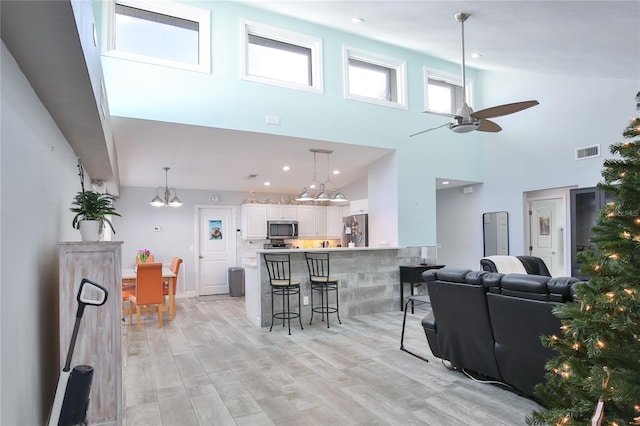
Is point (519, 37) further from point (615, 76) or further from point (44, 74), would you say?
point (44, 74)

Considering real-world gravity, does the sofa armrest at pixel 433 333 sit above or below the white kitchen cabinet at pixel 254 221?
below

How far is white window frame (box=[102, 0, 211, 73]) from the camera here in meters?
4.57

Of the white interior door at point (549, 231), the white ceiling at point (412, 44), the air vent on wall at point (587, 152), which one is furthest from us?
the white interior door at point (549, 231)

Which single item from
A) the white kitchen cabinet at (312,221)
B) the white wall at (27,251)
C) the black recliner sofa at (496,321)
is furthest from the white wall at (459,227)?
the white wall at (27,251)

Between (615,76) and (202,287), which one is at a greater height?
(615,76)

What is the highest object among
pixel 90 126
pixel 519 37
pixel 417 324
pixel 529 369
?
pixel 519 37

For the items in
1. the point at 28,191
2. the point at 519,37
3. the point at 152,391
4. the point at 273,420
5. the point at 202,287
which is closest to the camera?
the point at 28,191

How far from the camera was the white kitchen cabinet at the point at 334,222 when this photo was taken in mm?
9430

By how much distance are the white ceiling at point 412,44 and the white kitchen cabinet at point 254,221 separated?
89 cm

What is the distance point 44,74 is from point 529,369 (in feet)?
12.0

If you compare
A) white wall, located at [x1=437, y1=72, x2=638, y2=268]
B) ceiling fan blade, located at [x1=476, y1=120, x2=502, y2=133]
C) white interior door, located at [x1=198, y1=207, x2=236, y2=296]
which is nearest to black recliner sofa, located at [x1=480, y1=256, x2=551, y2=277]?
white wall, located at [x1=437, y1=72, x2=638, y2=268]

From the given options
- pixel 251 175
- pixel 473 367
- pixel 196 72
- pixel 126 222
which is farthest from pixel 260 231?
pixel 473 367

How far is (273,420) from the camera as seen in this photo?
8.87 ft

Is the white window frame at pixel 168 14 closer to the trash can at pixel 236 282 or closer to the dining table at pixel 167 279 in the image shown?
the dining table at pixel 167 279
